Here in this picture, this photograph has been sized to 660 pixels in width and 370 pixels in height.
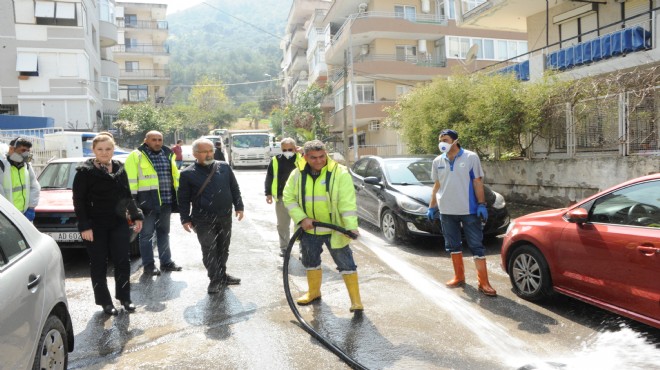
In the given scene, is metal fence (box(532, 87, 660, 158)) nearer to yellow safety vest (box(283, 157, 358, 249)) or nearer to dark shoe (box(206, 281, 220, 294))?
yellow safety vest (box(283, 157, 358, 249))

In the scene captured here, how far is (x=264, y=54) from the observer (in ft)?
457

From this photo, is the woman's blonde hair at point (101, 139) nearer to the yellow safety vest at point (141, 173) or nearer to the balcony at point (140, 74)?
the yellow safety vest at point (141, 173)

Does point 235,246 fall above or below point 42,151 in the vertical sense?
below

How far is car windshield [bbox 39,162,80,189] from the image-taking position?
8391 mm

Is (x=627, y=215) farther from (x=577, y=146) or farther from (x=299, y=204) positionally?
(x=577, y=146)

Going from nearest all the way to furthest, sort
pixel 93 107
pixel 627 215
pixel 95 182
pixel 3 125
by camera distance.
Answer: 1. pixel 627 215
2. pixel 95 182
3. pixel 3 125
4. pixel 93 107

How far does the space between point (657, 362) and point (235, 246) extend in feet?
20.8

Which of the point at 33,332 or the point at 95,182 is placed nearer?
the point at 33,332

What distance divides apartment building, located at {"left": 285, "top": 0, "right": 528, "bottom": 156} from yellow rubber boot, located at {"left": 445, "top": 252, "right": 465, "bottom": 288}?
25.9 metres

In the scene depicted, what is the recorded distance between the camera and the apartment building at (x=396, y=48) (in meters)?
33.8

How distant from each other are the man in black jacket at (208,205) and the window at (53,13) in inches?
1235

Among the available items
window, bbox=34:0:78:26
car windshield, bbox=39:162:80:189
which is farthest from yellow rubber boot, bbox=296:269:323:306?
window, bbox=34:0:78:26

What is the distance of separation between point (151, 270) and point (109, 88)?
3826 centimetres

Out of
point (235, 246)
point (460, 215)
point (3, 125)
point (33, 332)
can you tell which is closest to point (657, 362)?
point (460, 215)
